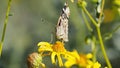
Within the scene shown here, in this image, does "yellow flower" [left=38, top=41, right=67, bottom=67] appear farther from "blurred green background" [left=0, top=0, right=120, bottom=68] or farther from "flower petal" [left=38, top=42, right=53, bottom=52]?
"blurred green background" [left=0, top=0, right=120, bottom=68]

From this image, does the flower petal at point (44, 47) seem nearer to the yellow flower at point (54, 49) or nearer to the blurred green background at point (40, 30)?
the yellow flower at point (54, 49)

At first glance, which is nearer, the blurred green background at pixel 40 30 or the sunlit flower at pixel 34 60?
the sunlit flower at pixel 34 60

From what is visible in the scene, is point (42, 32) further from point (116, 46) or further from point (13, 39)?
point (116, 46)

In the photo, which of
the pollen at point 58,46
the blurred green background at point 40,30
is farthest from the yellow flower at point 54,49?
the blurred green background at point 40,30

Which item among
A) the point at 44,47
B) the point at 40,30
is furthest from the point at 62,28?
the point at 40,30

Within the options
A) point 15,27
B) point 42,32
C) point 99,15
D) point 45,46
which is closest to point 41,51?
point 45,46

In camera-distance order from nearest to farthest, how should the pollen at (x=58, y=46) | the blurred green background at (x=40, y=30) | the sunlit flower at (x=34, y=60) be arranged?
the sunlit flower at (x=34, y=60) < the pollen at (x=58, y=46) < the blurred green background at (x=40, y=30)

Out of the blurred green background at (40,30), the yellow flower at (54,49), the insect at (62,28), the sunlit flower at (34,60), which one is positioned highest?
the blurred green background at (40,30)

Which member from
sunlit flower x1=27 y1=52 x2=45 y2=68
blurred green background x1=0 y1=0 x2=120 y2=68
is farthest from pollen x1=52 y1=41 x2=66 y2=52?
blurred green background x1=0 y1=0 x2=120 y2=68
